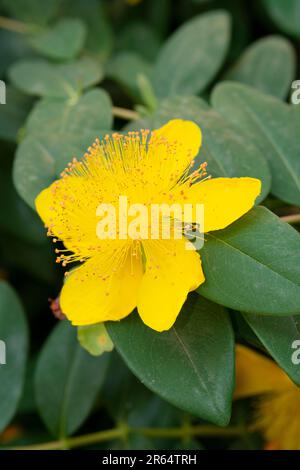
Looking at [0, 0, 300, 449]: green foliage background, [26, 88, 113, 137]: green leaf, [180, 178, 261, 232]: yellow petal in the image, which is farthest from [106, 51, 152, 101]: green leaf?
[180, 178, 261, 232]: yellow petal

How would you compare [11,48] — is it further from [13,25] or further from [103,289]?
[103,289]

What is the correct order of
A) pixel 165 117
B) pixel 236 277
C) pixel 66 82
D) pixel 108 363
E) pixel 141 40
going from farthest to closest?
pixel 141 40 < pixel 66 82 < pixel 108 363 < pixel 165 117 < pixel 236 277

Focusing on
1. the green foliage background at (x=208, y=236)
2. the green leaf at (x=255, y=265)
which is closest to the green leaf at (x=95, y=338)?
the green foliage background at (x=208, y=236)

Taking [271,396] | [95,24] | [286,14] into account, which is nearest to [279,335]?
[271,396]

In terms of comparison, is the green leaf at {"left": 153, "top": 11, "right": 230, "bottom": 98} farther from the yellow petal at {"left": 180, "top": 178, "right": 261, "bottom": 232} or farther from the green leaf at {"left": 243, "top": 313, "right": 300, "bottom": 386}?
the green leaf at {"left": 243, "top": 313, "right": 300, "bottom": 386}

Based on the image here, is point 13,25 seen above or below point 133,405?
above
